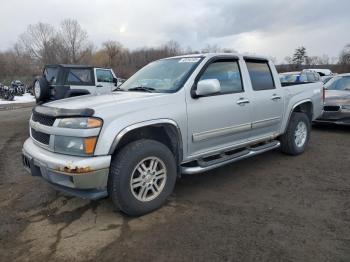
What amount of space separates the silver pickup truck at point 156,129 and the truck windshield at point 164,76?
0.02m

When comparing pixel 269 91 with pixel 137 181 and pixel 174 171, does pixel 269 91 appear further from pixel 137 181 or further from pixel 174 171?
pixel 137 181

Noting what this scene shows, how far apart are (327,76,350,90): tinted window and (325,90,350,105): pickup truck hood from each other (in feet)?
1.37

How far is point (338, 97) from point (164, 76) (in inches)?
230

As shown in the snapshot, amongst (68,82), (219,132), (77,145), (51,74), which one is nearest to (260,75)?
(219,132)

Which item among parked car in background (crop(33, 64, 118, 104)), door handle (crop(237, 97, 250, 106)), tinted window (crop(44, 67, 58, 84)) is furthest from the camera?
tinted window (crop(44, 67, 58, 84))

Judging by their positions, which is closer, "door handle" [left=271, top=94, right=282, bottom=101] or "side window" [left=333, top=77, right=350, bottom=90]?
"door handle" [left=271, top=94, right=282, bottom=101]

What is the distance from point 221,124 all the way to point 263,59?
→ 1789 millimetres

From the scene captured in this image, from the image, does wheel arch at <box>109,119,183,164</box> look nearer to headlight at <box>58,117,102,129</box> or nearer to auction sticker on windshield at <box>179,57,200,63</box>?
headlight at <box>58,117,102,129</box>

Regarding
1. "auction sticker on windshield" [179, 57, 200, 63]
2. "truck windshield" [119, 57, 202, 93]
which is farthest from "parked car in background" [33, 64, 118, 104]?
"auction sticker on windshield" [179, 57, 200, 63]

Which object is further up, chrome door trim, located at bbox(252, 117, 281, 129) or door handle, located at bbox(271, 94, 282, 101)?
door handle, located at bbox(271, 94, 282, 101)

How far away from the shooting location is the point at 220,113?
4.35 meters

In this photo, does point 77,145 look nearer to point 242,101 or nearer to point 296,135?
point 242,101

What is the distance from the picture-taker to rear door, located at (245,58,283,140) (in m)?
5.02

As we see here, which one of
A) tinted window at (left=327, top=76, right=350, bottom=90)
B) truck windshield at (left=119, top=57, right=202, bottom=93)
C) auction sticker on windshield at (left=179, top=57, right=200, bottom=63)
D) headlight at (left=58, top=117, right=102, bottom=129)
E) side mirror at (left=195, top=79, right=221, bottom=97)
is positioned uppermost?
auction sticker on windshield at (left=179, top=57, right=200, bottom=63)
